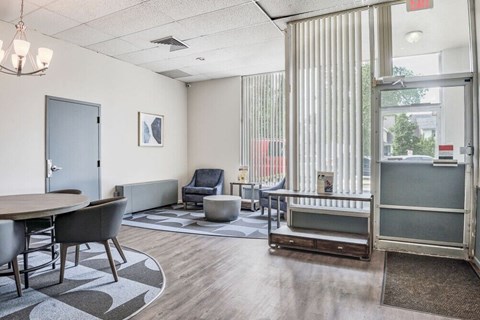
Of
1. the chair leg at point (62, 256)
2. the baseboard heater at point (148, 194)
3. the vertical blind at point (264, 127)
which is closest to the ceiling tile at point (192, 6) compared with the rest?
the chair leg at point (62, 256)

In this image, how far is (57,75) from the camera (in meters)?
4.79

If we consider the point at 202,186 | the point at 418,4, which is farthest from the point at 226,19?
the point at 202,186

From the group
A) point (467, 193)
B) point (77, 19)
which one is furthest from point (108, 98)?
point (467, 193)

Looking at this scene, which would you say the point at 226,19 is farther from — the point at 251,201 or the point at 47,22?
the point at 251,201

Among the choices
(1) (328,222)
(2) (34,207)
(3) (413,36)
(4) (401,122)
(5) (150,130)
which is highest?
(3) (413,36)

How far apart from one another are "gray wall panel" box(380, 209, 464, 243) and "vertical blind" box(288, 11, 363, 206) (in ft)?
1.70

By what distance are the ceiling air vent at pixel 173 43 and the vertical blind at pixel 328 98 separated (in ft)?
6.16

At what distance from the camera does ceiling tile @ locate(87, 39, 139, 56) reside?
4.99 meters

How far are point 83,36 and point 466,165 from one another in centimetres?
556

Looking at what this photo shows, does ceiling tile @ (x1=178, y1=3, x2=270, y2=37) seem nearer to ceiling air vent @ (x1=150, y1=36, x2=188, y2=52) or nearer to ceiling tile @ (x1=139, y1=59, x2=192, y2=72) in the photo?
ceiling air vent @ (x1=150, y1=36, x2=188, y2=52)

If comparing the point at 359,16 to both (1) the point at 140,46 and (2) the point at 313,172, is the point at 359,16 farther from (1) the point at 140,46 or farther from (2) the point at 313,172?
(1) the point at 140,46

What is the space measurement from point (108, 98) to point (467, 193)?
573cm

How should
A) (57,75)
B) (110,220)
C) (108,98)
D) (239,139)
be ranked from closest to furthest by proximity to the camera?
(110,220) < (57,75) < (108,98) < (239,139)

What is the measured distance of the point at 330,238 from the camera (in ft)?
11.9
